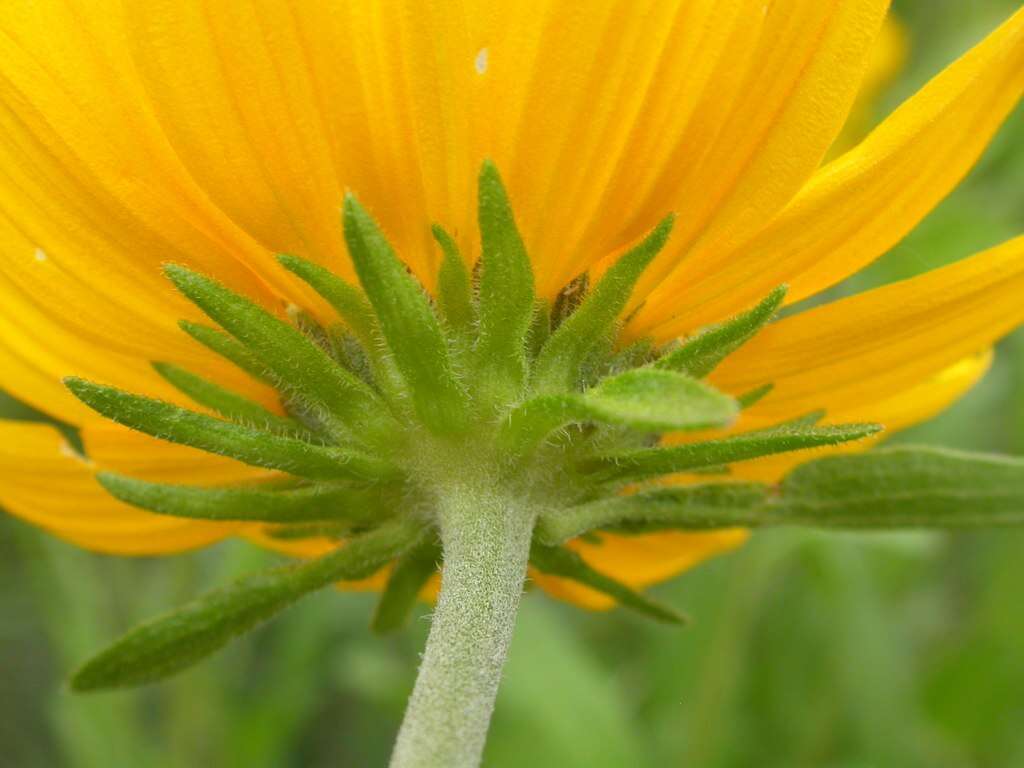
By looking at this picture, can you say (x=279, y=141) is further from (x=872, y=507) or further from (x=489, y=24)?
(x=872, y=507)

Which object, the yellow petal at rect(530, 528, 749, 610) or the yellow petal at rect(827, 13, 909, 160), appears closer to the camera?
the yellow petal at rect(530, 528, 749, 610)

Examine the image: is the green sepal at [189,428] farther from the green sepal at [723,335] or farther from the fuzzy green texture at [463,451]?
the green sepal at [723,335]

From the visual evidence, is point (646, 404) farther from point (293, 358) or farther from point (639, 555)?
point (639, 555)

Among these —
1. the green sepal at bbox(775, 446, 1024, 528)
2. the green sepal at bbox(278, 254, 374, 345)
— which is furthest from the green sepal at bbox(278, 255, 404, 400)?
the green sepal at bbox(775, 446, 1024, 528)

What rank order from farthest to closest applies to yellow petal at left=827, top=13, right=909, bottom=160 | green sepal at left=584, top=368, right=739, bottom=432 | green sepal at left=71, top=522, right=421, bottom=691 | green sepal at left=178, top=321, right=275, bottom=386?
yellow petal at left=827, top=13, right=909, bottom=160 → green sepal at left=71, top=522, right=421, bottom=691 → green sepal at left=178, top=321, right=275, bottom=386 → green sepal at left=584, top=368, right=739, bottom=432

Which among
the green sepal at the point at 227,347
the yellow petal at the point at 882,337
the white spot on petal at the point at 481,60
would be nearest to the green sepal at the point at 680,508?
the yellow petal at the point at 882,337

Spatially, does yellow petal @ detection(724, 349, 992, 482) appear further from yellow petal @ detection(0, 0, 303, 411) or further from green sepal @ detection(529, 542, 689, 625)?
yellow petal @ detection(0, 0, 303, 411)

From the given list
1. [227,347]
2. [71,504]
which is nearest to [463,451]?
[227,347]
